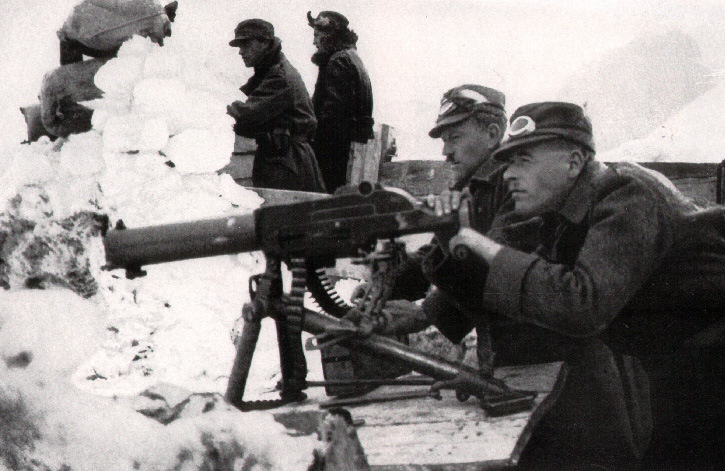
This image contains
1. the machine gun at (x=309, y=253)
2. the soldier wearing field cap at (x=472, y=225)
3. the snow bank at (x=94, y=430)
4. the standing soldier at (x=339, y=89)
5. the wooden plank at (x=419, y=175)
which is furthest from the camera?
the standing soldier at (x=339, y=89)

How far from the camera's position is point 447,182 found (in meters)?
5.70

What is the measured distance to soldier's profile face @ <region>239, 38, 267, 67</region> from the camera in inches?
192

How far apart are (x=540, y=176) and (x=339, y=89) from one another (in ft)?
11.5

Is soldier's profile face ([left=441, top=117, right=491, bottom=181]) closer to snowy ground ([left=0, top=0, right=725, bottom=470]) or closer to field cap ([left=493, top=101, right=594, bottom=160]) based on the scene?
snowy ground ([left=0, top=0, right=725, bottom=470])

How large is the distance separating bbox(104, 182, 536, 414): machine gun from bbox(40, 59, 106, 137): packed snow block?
1355 millimetres

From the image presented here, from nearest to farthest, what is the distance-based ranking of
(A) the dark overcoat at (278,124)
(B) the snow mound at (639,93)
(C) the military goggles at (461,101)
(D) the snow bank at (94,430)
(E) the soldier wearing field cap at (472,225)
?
(D) the snow bank at (94,430)
(E) the soldier wearing field cap at (472,225)
(C) the military goggles at (461,101)
(A) the dark overcoat at (278,124)
(B) the snow mound at (639,93)

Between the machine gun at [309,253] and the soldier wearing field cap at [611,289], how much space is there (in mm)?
228

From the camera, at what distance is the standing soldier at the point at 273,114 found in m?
4.86

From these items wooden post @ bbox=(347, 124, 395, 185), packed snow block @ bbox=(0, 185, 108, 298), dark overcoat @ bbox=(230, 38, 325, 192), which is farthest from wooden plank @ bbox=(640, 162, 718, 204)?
packed snow block @ bbox=(0, 185, 108, 298)

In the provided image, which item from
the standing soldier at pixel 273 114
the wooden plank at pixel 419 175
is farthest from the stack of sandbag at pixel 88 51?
the wooden plank at pixel 419 175

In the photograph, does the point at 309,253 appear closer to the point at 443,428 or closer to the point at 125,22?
the point at 443,428

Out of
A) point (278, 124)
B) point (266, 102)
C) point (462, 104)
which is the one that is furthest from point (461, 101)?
point (278, 124)

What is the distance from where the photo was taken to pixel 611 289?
7.57ft

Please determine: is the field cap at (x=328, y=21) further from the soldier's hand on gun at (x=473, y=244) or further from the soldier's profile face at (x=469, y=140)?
the soldier's hand on gun at (x=473, y=244)
